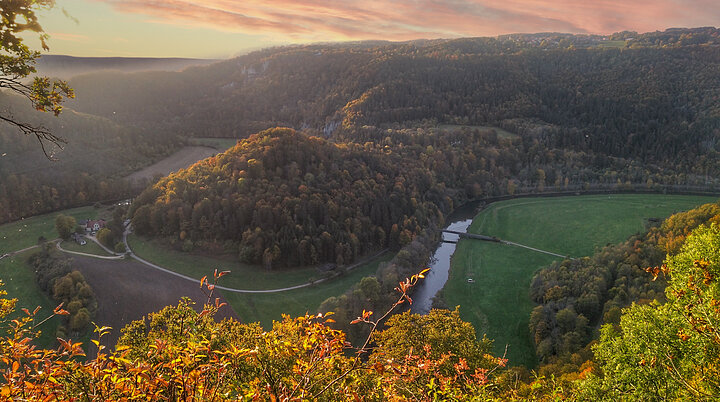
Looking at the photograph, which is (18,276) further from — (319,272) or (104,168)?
(104,168)

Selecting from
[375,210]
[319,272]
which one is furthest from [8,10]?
[375,210]

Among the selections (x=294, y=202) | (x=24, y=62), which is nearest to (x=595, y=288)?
(x=294, y=202)

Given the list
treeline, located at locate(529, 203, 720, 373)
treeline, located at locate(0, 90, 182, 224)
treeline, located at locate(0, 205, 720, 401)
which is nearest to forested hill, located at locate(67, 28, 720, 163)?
treeline, located at locate(0, 90, 182, 224)

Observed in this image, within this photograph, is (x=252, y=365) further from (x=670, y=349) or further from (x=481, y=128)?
(x=481, y=128)

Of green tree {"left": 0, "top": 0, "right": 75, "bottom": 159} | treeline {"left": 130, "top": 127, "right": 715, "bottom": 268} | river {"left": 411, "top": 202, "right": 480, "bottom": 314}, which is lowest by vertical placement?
river {"left": 411, "top": 202, "right": 480, "bottom": 314}

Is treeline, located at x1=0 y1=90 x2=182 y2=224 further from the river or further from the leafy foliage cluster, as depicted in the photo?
the leafy foliage cluster
